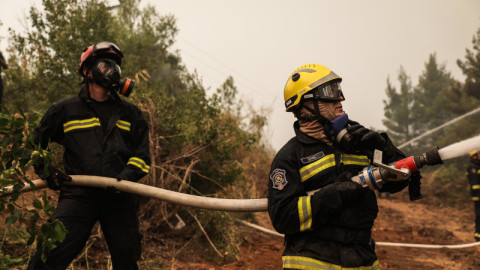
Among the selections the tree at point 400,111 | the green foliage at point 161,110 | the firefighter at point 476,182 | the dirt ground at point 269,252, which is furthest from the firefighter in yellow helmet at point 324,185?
the tree at point 400,111

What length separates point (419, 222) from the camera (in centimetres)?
1202

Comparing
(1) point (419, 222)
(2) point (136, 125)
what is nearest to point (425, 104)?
(1) point (419, 222)

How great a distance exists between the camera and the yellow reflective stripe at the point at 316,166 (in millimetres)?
2413

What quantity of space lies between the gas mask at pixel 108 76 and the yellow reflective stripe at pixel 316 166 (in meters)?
1.91

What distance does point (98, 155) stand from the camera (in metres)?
3.37

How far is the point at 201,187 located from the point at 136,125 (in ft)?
9.71

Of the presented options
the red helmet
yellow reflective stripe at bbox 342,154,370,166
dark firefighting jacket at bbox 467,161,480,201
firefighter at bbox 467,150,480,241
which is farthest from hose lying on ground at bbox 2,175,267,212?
dark firefighting jacket at bbox 467,161,480,201

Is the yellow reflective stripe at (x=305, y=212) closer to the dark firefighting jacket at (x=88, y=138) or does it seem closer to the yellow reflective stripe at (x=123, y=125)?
the dark firefighting jacket at (x=88, y=138)

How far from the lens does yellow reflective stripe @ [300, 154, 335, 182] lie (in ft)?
7.92

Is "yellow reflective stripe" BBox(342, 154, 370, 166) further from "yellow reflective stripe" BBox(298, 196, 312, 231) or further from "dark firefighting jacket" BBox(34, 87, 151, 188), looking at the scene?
"dark firefighting jacket" BBox(34, 87, 151, 188)

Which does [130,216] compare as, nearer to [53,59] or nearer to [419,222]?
[53,59]

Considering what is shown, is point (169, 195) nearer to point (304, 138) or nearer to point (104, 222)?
point (104, 222)

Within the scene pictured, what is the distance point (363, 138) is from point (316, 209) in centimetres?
47

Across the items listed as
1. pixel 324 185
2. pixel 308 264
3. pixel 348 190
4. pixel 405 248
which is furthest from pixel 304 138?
pixel 405 248
